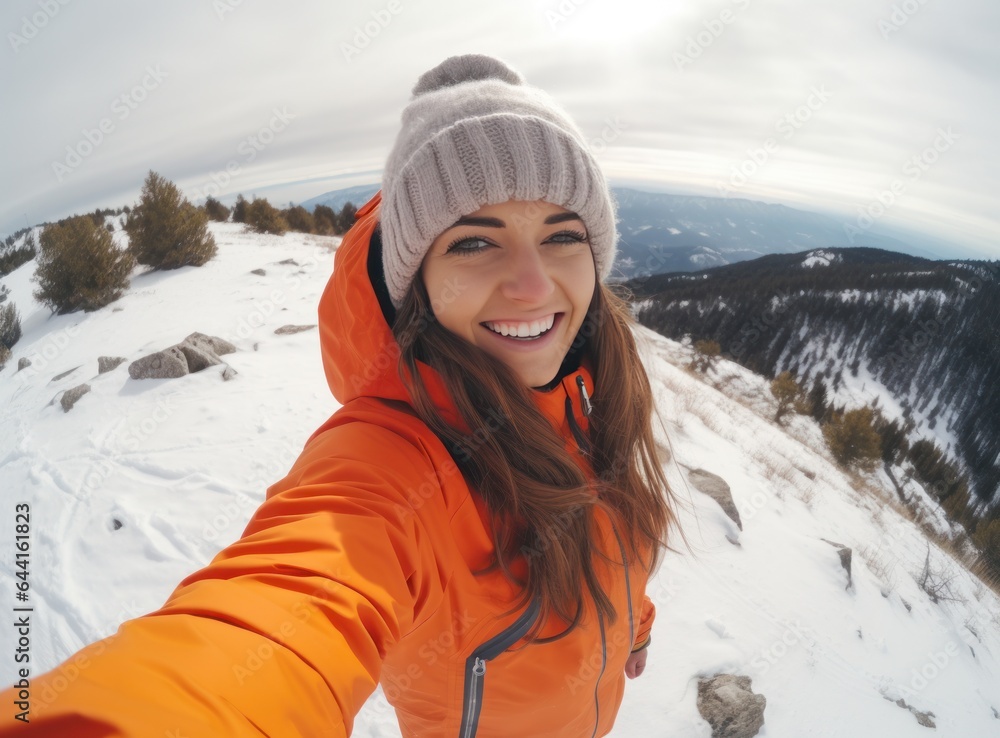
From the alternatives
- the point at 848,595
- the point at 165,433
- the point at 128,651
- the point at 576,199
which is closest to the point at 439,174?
the point at 576,199

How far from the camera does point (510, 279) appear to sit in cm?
125

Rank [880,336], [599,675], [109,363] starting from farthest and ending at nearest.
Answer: [880,336]
[109,363]
[599,675]

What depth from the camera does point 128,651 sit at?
0.62 metres

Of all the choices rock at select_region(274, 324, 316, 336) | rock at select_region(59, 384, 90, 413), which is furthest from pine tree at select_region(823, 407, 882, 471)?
rock at select_region(59, 384, 90, 413)

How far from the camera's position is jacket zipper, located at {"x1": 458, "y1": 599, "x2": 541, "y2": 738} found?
3.81ft

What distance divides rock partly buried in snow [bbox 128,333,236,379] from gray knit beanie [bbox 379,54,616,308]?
561 cm

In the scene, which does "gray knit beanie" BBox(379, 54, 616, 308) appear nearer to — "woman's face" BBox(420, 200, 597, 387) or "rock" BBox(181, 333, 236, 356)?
"woman's face" BBox(420, 200, 597, 387)

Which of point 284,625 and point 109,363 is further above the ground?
point 284,625

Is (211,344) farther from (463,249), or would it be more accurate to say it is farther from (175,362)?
(463,249)

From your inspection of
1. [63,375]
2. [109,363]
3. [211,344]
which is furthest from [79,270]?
[211,344]

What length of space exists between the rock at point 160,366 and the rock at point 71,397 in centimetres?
58

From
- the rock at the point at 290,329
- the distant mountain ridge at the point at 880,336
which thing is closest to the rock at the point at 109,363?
the rock at the point at 290,329

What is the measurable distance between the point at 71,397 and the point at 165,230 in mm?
10271

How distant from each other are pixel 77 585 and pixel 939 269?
111421mm
